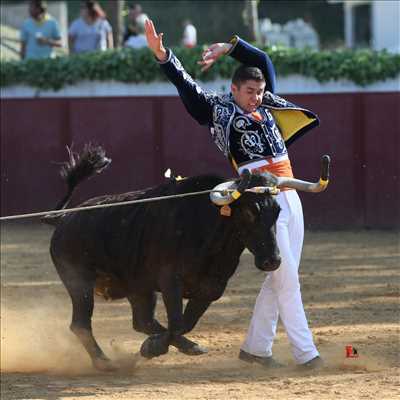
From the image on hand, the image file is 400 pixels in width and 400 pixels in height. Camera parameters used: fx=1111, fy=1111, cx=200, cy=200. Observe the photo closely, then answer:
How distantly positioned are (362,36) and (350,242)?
62.2ft

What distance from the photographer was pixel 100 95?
1415 cm

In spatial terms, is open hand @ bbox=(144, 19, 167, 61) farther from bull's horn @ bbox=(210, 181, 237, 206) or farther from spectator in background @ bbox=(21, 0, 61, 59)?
spectator in background @ bbox=(21, 0, 61, 59)

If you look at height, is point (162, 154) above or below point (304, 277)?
above

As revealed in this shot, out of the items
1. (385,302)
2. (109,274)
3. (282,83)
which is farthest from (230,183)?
(282,83)

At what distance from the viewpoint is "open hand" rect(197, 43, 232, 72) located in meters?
5.90

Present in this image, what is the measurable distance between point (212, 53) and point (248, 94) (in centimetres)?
33

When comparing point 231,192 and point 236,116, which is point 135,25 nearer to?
point 236,116

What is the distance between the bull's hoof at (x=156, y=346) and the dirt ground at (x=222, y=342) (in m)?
0.16

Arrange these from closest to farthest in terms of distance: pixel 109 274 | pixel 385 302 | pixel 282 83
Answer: pixel 109 274, pixel 385 302, pixel 282 83

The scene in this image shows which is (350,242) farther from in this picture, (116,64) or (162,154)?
(116,64)

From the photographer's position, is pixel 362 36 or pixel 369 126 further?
pixel 362 36

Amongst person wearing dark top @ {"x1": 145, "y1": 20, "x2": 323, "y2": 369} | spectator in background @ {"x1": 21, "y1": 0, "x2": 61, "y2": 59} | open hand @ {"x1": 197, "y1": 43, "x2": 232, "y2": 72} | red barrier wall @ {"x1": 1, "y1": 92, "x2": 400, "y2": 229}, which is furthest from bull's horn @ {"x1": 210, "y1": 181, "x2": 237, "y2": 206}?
spectator in background @ {"x1": 21, "y1": 0, "x2": 61, "y2": 59}

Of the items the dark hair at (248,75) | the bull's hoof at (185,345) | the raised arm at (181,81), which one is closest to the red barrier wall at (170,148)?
the raised arm at (181,81)

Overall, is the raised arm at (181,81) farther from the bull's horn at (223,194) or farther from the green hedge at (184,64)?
the green hedge at (184,64)
